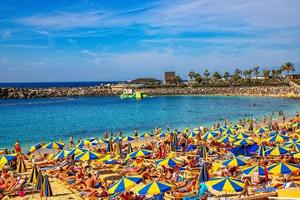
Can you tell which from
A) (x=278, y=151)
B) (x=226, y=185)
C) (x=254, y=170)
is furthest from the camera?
(x=278, y=151)

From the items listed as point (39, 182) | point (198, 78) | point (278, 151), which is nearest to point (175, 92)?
point (198, 78)

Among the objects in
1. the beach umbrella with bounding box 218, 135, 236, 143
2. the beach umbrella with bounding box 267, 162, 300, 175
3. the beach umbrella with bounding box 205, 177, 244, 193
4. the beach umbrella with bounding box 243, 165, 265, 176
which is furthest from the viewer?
the beach umbrella with bounding box 218, 135, 236, 143

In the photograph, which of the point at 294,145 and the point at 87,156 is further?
the point at 87,156

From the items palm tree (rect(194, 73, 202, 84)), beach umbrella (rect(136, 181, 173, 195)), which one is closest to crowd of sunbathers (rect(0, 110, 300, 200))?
beach umbrella (rect(136, 181, 173, 195))

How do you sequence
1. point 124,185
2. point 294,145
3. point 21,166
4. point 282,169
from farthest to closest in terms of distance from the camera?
1. point 21,166
2. point 294,145
3. point 282,169
4. point 124,185

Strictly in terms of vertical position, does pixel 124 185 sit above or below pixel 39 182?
above

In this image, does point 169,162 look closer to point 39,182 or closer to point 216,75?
point 39,182

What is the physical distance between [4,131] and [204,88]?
230 ft

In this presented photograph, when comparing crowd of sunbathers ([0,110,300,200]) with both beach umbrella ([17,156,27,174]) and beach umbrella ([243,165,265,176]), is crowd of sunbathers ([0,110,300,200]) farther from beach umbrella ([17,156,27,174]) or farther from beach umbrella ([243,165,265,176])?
beach umbrella ([17,156,27,174])

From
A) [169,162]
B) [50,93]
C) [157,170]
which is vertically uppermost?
[50,93]

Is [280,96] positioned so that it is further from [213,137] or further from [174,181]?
[174,181]

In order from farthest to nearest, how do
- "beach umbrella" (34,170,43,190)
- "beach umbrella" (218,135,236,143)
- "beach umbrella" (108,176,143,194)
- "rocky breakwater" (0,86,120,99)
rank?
1. "rocky breakwater" (0,86,120,99)
2. "beach umbrella" (218,135,236,143)
3. "beach umbrella" (34,170,43,190)
4. "beach umbrella" (108,176,143,194)

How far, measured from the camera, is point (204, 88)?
4016 inches

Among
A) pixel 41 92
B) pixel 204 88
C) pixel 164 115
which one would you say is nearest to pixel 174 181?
pixel 164 115
